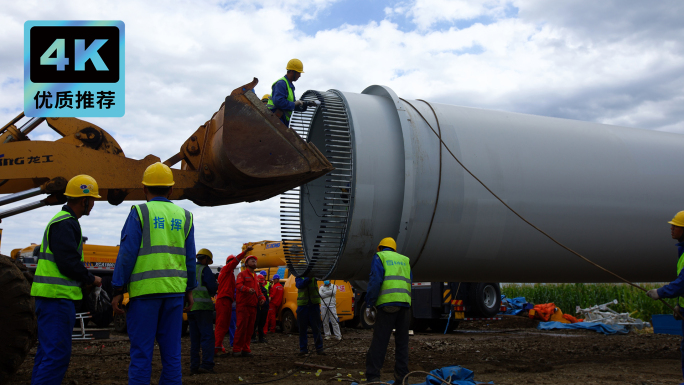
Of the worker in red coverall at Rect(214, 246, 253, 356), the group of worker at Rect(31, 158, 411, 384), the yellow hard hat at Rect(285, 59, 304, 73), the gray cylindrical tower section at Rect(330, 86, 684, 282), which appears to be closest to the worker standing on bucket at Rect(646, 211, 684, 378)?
the gray cylindrical tower section at Rect(330, 86, 684, 282)

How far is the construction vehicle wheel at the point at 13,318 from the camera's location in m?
4.91

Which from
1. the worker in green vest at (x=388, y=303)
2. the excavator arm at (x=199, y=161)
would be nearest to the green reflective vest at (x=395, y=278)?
the worker in green vest at (x=388, y=303)

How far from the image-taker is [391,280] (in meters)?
5.25

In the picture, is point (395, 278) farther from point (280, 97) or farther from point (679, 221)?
point (679, 221)

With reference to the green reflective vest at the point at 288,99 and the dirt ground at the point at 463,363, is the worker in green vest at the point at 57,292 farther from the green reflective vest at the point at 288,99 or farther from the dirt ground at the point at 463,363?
the green reflective vest at the point at 288,99

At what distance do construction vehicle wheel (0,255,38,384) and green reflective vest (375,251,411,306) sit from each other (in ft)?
10.8

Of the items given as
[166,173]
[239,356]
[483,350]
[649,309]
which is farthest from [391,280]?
[649,309]

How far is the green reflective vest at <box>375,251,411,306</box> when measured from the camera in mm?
4996

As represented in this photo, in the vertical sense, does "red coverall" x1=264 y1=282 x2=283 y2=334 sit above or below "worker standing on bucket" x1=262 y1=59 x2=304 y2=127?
below

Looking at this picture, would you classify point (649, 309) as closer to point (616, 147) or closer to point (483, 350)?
point (483, 350)

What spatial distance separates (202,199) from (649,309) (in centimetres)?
1570

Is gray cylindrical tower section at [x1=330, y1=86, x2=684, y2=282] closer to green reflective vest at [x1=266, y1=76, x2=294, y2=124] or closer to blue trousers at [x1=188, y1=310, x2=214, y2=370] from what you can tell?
green reflective vest at [x1=266, y1=76, x2=294, y2=124]

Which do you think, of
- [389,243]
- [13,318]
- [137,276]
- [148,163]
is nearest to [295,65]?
[148,163]

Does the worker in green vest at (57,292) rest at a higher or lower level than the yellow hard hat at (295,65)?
lower
